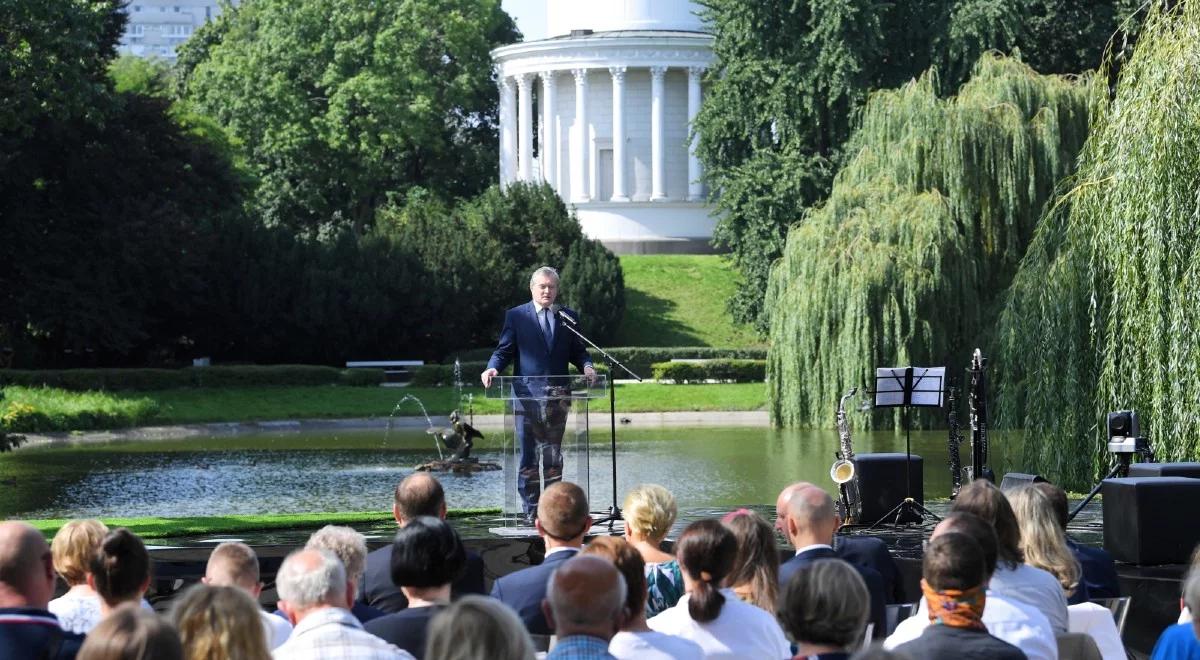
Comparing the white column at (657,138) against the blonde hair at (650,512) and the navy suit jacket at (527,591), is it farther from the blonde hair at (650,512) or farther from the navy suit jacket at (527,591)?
the navy suit jacket at (527,591)

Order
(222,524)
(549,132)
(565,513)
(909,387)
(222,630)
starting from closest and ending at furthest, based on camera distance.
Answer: (222,630) → (565,513) → (909,387) → (222,524) → (549,132)

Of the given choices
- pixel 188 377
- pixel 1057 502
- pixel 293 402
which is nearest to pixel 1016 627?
pixel 1057 502

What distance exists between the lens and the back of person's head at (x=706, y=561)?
20.3 feet

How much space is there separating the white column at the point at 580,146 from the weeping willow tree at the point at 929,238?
40.8 m

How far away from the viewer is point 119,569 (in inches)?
242

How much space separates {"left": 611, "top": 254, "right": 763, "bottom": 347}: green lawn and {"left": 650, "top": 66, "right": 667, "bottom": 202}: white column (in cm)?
894

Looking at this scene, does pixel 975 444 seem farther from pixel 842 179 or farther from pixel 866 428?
pixel 842 179

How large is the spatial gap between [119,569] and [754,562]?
7.97ft

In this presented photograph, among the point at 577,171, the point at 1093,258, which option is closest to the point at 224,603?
the point at 1093,258

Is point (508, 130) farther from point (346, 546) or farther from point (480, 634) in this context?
point (480, 634)

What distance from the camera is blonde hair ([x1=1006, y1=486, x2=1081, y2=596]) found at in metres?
7.28

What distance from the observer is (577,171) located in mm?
70688

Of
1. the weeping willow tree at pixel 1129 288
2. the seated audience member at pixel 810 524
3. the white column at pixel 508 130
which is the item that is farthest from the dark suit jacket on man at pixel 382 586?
the white column at pixel 508 130

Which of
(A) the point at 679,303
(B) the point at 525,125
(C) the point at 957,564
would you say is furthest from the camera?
(B) the point at 525,125
